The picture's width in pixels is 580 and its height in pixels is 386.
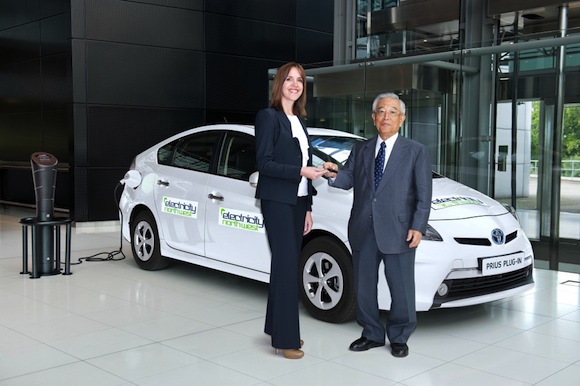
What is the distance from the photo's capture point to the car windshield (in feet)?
16.5

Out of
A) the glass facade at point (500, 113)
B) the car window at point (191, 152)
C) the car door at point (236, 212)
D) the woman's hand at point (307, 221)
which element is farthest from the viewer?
the glass facade at point (500, 113)

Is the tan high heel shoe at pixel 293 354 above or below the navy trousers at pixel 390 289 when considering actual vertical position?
below

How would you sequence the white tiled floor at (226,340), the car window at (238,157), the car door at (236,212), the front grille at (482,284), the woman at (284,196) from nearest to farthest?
1. the white tiled floor at (226,340)
2. the woman at (284,196)
3. the front grille at (482,284)
4. the car door at (236,212)
5. the car window at (238,157)

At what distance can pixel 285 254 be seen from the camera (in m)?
3.77

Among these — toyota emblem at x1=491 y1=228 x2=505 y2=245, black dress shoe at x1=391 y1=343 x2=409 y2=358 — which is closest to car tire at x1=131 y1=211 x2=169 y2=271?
black dress shoe at x1=391 y1=343 x2=409 y2=358

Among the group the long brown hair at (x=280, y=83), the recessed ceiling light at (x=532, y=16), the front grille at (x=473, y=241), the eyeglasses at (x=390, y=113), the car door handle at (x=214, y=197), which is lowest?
the front grille at (x=473, y=241)

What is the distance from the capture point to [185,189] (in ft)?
18.7

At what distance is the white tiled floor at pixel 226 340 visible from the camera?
3.54m

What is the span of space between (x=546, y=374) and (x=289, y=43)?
8893mm

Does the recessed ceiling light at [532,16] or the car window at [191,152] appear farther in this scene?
the recessed ceiling light at [532,16]

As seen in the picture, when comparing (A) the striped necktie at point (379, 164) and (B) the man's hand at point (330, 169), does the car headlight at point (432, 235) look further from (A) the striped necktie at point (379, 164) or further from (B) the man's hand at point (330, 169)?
(B) the man's hand at point (330, 169)

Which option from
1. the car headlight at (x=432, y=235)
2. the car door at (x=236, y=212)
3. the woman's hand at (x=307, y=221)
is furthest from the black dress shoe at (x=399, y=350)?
the car door at (x=236, y=212)

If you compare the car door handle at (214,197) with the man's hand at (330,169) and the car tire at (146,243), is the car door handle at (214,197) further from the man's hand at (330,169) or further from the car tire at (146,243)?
the man's hand at (330,169)

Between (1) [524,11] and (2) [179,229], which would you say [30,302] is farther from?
(1) [524,11]
